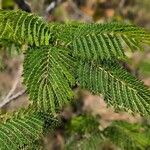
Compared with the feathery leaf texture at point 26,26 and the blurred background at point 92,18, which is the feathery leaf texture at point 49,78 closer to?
the feathery leaf texture at point 26,26

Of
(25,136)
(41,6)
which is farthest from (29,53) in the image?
(41,6)

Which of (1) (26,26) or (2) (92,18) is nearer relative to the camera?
(1) (26,26)

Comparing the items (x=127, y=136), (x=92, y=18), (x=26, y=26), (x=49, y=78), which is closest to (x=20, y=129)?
(x=49, y=78)

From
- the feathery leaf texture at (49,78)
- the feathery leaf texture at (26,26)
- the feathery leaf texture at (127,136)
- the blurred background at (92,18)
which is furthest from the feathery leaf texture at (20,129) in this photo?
the blurred background at (92,18)

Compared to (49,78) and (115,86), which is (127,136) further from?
(49,78)

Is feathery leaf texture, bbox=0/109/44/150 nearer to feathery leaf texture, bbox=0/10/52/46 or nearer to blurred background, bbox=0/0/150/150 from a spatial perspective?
feathery leaf texture, bbox=0/10/52/46

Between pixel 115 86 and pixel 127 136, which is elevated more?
pixel 115 86

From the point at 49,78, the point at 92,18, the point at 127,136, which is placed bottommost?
the point at 127,136
